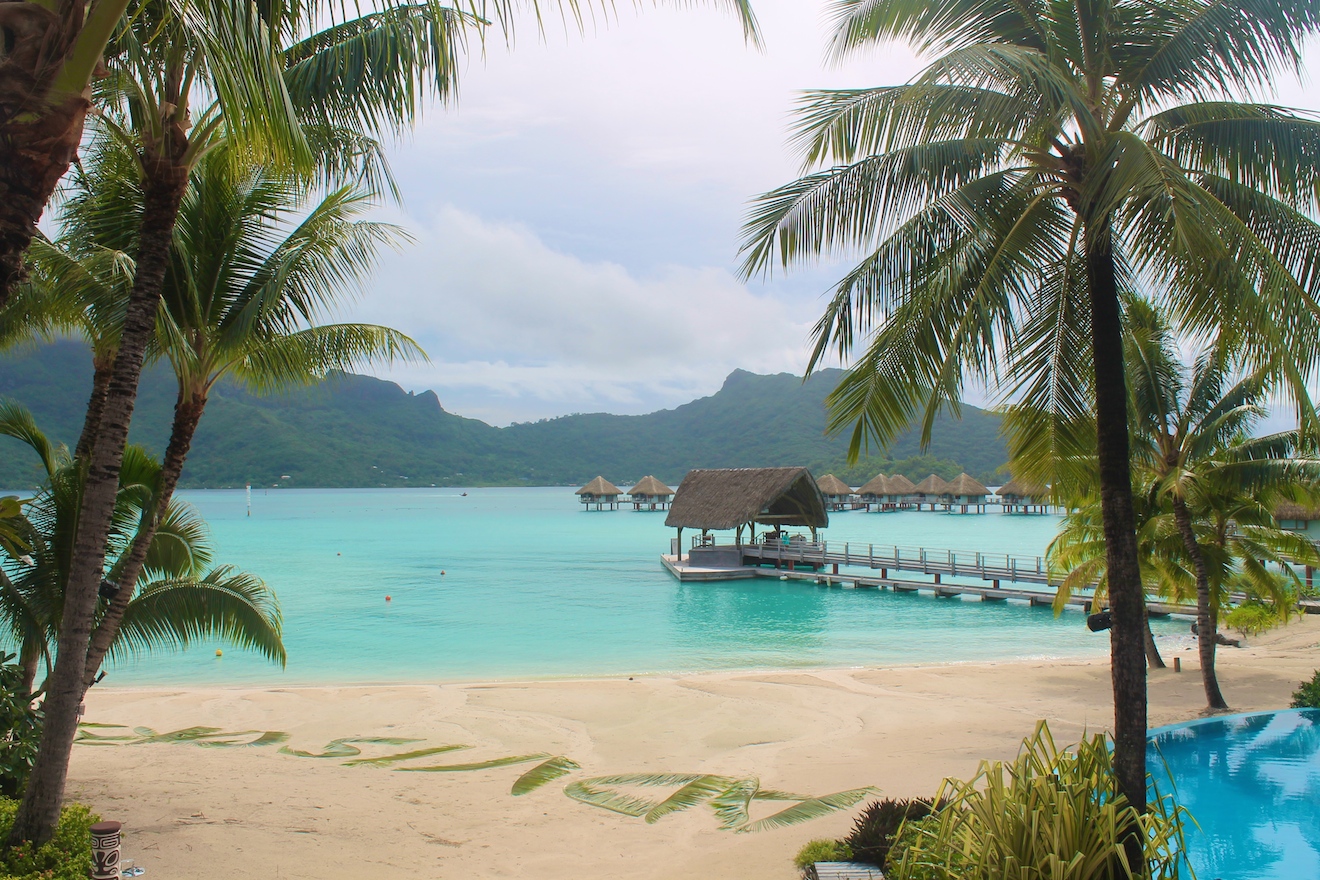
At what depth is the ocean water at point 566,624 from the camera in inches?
669

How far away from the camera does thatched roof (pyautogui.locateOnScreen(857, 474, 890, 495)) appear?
249ft

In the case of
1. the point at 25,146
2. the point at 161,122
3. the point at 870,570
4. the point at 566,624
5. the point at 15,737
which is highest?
the point at 161,122

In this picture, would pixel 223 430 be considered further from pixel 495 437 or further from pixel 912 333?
pixel 912 333

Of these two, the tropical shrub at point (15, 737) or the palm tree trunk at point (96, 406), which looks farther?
the palm tree trunk at point (96, 406)

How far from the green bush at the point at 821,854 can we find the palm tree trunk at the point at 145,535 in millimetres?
4715

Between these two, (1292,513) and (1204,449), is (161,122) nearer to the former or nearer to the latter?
(1204,449)

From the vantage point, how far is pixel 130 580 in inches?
229

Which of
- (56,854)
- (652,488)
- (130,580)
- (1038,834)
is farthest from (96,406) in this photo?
(652,488)

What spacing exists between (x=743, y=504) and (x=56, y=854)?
84.5 feet

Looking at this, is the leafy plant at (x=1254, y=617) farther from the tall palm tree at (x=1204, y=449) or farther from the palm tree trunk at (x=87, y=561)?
the palm tree trunk at (x=87, y=561)

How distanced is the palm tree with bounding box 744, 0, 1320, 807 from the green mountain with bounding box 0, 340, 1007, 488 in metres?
88.7

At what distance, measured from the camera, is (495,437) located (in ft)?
588

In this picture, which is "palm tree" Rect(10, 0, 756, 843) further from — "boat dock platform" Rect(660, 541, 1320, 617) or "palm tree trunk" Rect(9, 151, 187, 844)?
"boat dock platform" Rect(660, 541, 1320, 617)

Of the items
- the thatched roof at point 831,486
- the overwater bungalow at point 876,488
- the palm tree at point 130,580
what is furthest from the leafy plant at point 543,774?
the overwater bungalow at point 876,488
